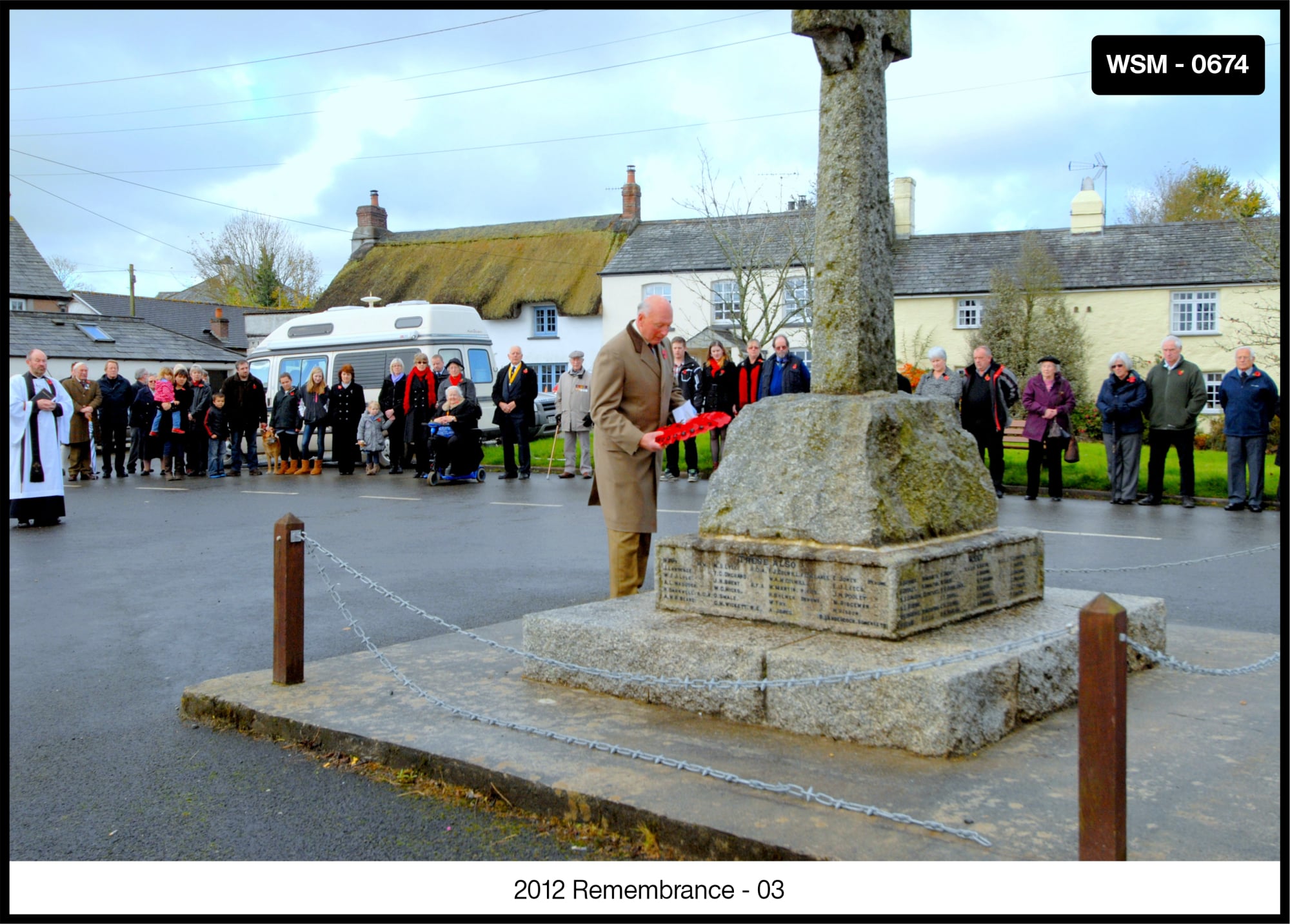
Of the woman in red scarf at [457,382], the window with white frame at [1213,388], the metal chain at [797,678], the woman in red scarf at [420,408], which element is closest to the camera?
the metal chain at [797,678]

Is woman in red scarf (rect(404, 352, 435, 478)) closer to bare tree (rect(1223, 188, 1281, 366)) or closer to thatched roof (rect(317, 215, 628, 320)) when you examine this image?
bare tree (rect(1223, 188, 1281, 366))

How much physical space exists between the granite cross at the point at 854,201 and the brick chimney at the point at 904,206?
38.0 m

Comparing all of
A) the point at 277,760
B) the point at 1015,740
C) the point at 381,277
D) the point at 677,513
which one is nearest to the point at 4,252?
the point at 277,760

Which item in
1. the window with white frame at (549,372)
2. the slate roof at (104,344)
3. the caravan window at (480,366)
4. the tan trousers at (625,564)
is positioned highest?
the slate roof at (104,344)

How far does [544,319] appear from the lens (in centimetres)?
4600

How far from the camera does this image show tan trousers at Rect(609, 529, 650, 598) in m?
6.79

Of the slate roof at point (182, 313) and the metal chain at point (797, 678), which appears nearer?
the metal chain at point (797, 678)

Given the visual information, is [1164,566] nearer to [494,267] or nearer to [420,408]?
[420,408]

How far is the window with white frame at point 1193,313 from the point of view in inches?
1399

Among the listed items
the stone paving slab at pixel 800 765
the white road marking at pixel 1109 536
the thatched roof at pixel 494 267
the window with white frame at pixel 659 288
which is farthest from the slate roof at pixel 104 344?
the stone paving slab at pixel 800 765

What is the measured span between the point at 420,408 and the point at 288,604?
15.2 m

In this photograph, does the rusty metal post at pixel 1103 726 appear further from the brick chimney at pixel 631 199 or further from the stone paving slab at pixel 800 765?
the brick chimney at pixel 631 199

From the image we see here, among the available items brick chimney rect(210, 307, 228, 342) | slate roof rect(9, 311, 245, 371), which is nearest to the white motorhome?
slate roof rect(9, 311, 245, 371)

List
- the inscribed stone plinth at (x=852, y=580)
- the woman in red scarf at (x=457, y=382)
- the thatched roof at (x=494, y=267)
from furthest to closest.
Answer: the thatched roof at (x=494, y=267) < the woman in red scarf at (x=457, y=382) < the inscribed stone plinth at (x=852, y=580)
